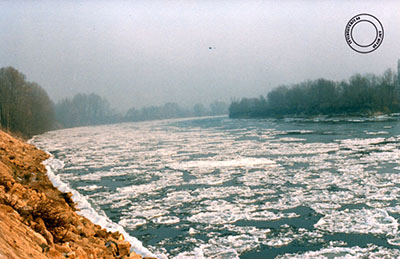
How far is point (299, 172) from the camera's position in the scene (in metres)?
12.1

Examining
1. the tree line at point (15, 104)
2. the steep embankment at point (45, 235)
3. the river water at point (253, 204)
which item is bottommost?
the river water at point (253, 204)

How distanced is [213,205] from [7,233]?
5.30m

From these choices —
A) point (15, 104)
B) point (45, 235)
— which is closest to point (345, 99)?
point (15, 104)

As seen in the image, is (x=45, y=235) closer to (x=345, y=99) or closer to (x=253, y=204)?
(x=253, y=204)

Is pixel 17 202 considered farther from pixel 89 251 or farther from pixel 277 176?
pixel 277 176

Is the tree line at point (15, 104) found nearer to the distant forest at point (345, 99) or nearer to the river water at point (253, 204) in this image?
the river water at point (253, 204)

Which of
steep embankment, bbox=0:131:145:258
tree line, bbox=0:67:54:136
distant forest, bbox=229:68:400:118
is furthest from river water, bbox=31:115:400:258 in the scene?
distant forest, bbox=229:68:400:118

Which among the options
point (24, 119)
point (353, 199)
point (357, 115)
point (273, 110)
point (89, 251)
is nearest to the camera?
point (89, 251)

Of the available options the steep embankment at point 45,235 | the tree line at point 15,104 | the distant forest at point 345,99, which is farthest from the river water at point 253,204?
the distant forest at point 345,99

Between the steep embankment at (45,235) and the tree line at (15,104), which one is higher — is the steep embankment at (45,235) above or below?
below

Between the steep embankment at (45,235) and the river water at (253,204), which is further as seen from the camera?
the river water at (253,204)

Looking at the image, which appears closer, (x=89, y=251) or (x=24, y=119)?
(x=89, y=251)

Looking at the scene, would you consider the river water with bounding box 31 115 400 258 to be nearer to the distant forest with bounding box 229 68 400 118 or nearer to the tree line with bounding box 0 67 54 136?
the tree line with bounding box 0 67 54 136

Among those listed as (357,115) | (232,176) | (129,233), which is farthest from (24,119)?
(357,115)
